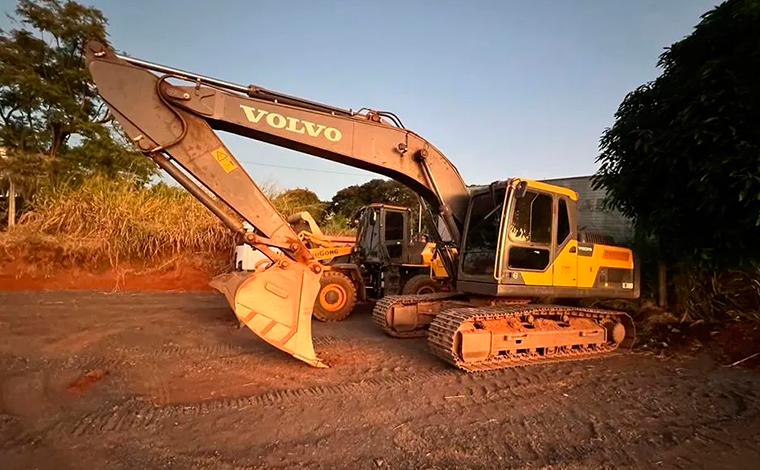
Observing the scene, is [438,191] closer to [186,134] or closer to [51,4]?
[186,134]

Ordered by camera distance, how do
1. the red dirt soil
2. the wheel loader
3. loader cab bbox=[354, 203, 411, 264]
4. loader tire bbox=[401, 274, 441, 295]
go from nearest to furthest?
loader tire bbox=[401, 274, 441, 295], the wheel loader, loader cab bbox=[354, 203, 411, 264], the red dirt soil

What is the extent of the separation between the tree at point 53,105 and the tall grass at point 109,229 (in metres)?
0.76

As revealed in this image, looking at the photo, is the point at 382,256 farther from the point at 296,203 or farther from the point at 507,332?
the point at 296,203

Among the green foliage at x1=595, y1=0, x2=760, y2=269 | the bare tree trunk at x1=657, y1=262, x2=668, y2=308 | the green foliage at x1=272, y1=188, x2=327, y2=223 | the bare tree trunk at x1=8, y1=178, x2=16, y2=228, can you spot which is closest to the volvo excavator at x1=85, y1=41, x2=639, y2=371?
the green foliage at x1=595, y1=0, x2=760, y2=269

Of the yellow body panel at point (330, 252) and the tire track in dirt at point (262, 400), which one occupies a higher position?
the yellow body panel at point (330, 252)

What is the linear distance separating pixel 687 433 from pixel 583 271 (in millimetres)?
2622

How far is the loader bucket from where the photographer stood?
14.9 ft

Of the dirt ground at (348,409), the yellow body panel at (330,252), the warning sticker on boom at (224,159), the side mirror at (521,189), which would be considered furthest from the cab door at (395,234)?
the warning sticker on boom at (224,159)

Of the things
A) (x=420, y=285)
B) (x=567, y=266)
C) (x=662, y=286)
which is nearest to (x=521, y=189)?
(x=567, y=266)

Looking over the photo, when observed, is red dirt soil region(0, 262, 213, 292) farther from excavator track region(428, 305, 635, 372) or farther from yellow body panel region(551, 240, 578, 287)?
yellow body panel region(551, 240, 578, 287)

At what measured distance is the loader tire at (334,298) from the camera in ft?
27.4

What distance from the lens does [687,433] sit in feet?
11.8

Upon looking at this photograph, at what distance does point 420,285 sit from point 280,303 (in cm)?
473

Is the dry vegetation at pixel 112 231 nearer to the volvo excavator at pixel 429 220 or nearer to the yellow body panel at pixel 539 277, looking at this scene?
the volvo excavator at pixel 429 220
